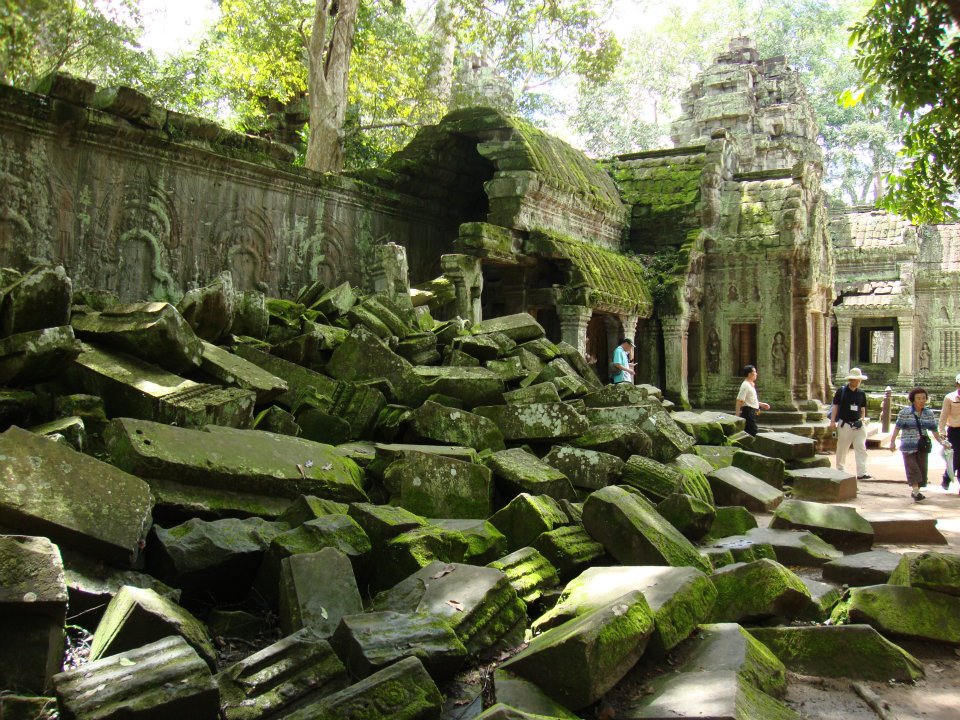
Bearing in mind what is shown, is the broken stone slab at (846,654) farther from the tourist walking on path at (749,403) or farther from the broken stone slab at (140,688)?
the tourist walking on path at (749,403)

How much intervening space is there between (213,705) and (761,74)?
2670 centimetres

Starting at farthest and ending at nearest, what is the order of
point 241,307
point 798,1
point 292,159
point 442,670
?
point 798,1 < point 292,159 < point 241,307 < point 442,670

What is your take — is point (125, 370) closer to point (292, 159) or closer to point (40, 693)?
point (40, 693)

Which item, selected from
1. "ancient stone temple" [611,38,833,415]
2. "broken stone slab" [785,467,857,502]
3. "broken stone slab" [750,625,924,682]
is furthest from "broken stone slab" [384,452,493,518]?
"ancient stone temple" [611,38,833,415]

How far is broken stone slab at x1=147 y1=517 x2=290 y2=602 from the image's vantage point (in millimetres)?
3193

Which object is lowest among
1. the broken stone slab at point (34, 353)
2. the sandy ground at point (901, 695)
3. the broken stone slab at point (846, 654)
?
the sandy ground at point (901, 695)

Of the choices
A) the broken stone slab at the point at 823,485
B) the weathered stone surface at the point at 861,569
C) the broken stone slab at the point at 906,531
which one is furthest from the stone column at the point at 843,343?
the weathered stone surface at the point at 861,569

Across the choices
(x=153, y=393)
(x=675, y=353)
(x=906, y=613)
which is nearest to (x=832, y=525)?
(x=906, y=613)

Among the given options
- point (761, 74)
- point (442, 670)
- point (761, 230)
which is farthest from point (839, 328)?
point (442, 670)

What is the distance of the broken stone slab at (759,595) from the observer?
11.8 ft

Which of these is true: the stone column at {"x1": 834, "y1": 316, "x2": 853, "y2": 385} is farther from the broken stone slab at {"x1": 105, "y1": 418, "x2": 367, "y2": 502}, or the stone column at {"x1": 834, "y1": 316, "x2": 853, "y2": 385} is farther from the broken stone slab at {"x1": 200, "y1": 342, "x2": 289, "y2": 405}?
the broken stone slab at {"x1": 105, "y1": 418, "x2": 367, "y2": 502}

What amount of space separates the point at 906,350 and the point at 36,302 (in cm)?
2547

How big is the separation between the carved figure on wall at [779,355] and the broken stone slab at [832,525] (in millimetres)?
8699

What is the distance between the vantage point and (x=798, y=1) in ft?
131
